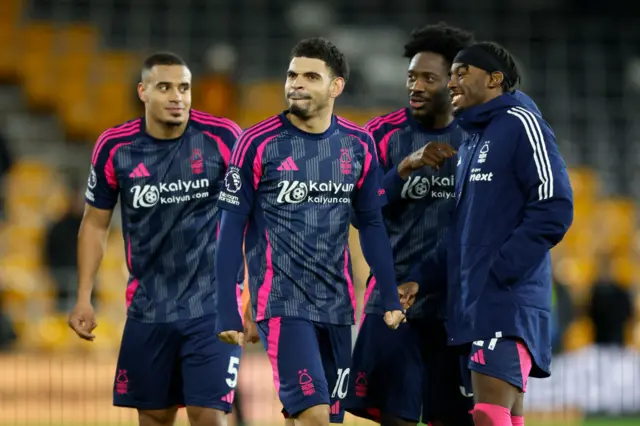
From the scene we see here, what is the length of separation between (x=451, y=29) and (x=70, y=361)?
21.3ft

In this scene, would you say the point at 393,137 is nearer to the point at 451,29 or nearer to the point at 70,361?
the point at 451,29

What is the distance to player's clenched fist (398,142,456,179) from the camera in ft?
21.4

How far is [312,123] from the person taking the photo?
6.47 meters

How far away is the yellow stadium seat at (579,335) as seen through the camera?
14.5 m

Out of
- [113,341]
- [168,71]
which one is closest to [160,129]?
[168,71]

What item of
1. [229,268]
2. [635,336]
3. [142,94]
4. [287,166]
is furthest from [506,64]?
[635,336]

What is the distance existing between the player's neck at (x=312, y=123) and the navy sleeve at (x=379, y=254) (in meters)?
0.52

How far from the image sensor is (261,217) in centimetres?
640

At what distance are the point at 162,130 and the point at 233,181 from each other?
1.09 meters

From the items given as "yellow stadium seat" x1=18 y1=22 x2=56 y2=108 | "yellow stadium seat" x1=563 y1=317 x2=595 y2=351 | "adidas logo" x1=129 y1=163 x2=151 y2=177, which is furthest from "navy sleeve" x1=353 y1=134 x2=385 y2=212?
"yellow stadium seat" x1=18 y1=22 x2=56 y2=108

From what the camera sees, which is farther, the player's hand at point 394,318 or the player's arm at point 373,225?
the player's arm at point 373,225

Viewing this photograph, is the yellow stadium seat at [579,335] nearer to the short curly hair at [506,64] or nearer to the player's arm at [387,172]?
the player's arm at [387,172]

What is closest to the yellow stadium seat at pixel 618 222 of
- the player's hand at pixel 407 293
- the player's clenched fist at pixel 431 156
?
the player's hand at pixel 407 293

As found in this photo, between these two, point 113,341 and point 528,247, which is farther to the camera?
point 113,341
